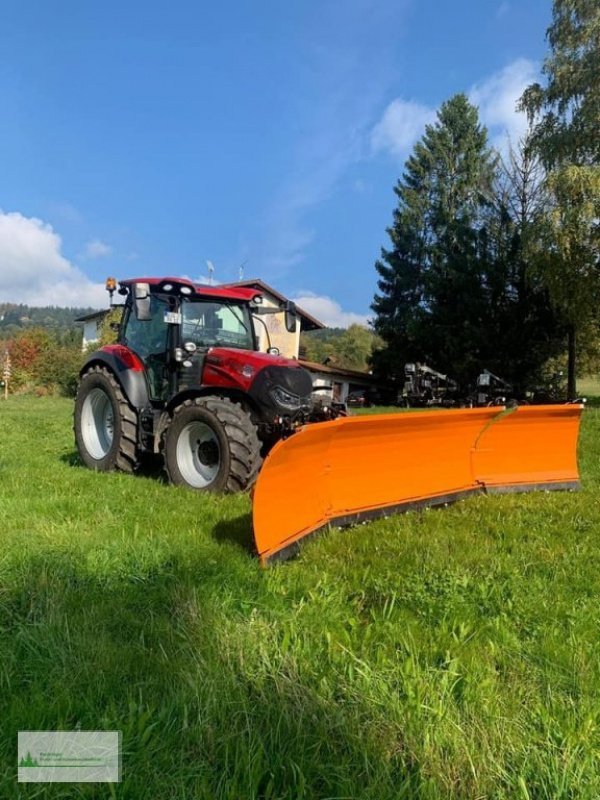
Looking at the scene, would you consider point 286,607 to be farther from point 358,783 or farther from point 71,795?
point 71,795

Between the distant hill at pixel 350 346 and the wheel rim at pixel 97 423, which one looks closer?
the wheel rim at pixel 97 423

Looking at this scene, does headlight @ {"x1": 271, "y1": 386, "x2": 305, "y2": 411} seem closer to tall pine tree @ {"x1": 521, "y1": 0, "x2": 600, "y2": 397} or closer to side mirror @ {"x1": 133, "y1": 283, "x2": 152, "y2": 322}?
side mirror @ {"x1": 133, "y1": 283, "x2": 152, "y2": 322}

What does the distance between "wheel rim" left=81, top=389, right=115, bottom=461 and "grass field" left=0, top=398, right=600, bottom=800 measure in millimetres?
2765

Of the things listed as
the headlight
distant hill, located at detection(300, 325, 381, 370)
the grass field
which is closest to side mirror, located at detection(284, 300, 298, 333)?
the headlight

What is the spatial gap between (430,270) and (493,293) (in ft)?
12.6

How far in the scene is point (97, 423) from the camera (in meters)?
6.92

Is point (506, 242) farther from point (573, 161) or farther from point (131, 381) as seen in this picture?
point (131, 381)

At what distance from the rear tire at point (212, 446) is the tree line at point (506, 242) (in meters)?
15.1

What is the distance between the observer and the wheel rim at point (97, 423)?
22.2 ft

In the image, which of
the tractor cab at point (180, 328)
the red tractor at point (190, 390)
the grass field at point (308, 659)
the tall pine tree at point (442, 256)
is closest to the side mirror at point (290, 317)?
the red tractor at point (190, 390)

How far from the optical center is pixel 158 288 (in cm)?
600

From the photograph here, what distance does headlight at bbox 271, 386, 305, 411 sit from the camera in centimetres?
536

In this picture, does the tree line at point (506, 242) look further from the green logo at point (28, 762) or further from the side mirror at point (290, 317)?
the green logo at point (28, 762)

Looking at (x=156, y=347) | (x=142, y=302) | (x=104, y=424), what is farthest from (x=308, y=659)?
(x=104, y=424)
